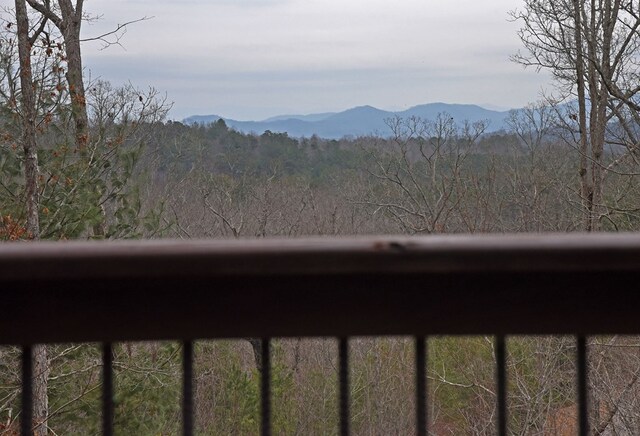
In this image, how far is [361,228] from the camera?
2348 centimetres

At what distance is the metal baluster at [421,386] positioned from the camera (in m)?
1.60

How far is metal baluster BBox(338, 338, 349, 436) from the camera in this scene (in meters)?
1.56

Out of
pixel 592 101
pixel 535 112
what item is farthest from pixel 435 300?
pixel 535 112

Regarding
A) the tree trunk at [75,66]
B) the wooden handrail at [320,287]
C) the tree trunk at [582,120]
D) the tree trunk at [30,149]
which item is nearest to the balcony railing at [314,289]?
the wooden handrail at [320,287]

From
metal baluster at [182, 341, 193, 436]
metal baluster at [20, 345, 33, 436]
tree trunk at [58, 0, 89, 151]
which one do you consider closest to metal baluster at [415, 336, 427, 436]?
metal baluster at [182, 341, 193, 436]

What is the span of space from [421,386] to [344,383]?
0.53 feet

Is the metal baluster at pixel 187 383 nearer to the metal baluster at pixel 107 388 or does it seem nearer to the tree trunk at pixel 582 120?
the metal baluster at pixel 107 388

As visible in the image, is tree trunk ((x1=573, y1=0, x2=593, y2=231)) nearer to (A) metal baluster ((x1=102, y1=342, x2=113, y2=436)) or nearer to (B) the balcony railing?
(B) the balcony railing

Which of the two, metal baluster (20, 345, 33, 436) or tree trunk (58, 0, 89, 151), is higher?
tree trunk (58, 0, 89, 151)

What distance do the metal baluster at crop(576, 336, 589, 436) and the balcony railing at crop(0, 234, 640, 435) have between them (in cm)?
7

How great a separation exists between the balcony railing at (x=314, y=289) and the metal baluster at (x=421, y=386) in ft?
0.23

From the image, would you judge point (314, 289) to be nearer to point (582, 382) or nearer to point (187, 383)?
point (187, 383)

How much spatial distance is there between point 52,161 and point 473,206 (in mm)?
9438

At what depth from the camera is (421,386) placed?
5.28 ft
